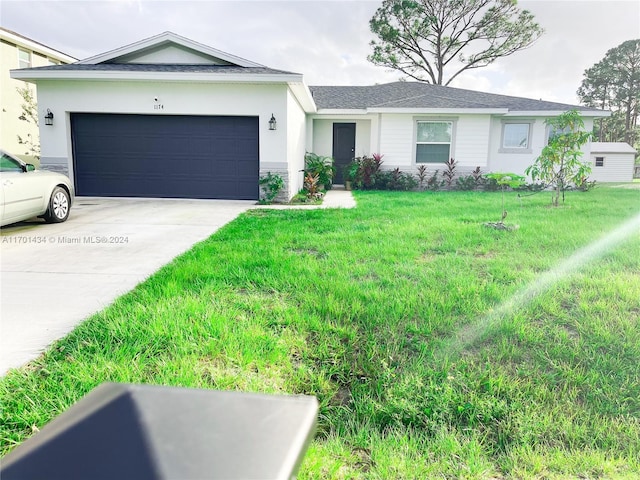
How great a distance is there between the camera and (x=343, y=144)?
51.7ft

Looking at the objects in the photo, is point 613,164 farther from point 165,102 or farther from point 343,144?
point 165,102

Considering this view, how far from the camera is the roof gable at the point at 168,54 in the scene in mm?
10555

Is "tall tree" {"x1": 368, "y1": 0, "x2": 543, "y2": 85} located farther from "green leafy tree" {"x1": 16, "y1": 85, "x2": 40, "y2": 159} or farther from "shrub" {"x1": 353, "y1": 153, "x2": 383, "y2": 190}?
"green leafy tree" {"x1": 16, "y1": 85, "x2": 40, "y2": 159}

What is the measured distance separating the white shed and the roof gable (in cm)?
2640

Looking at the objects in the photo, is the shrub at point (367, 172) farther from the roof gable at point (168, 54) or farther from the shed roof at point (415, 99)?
the roof gable at point (168, 54)

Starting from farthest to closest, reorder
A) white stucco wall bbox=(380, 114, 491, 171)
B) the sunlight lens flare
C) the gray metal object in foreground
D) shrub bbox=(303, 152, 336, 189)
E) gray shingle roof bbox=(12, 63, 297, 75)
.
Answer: white stucco wall bbox=(380, 114, 491, 171)
shrub bbox=(303, 152, 336, 189)
gray shingle roof bbox=(12, 63, 297, 75)
the sunlight lens flare
the gray metal object in foreground

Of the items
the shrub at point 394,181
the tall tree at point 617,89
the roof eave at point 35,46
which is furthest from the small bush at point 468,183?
the tall tree at point 617,89

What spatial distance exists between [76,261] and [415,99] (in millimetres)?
13236

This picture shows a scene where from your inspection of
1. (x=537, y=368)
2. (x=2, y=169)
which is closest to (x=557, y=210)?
(x=537, y=368)

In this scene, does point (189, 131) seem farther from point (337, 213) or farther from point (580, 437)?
point (580, 437)

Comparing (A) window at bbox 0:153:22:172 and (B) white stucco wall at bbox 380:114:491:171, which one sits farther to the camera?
(B) white stucco wall at bbox 380:114:491:171

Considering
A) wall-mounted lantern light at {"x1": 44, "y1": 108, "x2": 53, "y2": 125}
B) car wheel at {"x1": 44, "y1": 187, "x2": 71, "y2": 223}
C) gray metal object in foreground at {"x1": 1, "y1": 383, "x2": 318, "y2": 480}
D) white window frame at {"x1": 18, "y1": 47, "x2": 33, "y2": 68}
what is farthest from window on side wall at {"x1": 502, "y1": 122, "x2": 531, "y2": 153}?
white window frame at {"x1": 18, "y1": 47, "x2": 33, "y2": 68}

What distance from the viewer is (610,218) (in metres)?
7.45

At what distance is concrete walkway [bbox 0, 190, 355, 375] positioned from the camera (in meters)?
2.91
